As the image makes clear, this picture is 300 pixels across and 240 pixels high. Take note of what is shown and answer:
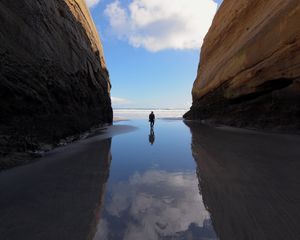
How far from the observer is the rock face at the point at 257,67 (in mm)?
14930

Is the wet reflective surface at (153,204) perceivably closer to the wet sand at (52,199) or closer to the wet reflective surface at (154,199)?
the wet reflective surface at (154,199)

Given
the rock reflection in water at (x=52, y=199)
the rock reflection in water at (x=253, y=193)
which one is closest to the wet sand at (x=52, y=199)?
the rock reflection in water at (x=52, y=199)

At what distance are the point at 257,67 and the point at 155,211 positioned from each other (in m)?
16.6

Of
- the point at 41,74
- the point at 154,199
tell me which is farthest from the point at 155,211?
the point at 41,74

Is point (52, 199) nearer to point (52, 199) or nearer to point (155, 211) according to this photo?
point (52, 199)

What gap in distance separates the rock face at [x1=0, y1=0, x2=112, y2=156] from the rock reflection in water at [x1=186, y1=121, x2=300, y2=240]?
20.6 ft

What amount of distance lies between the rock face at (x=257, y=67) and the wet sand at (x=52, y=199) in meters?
12.1

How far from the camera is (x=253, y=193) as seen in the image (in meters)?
4.78

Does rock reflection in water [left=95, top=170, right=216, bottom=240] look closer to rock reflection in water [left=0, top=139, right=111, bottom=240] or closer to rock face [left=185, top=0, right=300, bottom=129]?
rock reflection in water [left=0, top=139, right=111, bottom=240]

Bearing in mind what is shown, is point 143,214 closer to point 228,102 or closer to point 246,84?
point 246,84

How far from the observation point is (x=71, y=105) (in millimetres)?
15727

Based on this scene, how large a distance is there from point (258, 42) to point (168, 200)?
1657cm

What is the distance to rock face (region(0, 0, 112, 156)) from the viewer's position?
31.4 feet

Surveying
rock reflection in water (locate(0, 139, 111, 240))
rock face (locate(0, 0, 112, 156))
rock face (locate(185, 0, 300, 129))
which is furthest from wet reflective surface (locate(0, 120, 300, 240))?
rock face (locate(185, 0, 300, 129))
